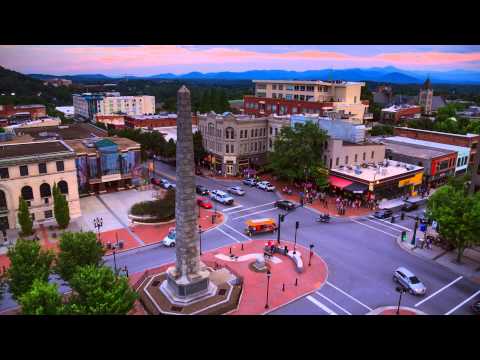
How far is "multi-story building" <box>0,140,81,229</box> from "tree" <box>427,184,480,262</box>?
1338 inches

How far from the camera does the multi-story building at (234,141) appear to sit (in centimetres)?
5169

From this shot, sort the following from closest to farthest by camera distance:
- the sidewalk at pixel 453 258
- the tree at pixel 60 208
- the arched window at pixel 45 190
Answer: the sidewalk at pixel 453 258 → the tree at pixel 60 208 → the arched window at pixel 45 190

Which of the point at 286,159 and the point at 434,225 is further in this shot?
the point at 286,159

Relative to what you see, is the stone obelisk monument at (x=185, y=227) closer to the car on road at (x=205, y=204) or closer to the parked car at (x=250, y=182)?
the car on road at (x=205, y=204)

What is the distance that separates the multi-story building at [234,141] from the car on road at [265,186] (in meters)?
6.91

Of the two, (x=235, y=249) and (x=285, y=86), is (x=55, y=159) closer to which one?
(x=235, y=249)

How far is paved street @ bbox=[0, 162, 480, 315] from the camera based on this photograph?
74.9 ft

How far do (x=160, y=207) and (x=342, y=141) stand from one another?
23634 mm

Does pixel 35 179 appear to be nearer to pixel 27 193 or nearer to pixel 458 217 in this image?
pixel 27 193

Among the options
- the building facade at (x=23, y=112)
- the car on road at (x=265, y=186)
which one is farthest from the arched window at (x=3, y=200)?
the building facade at (x=23, y=112)

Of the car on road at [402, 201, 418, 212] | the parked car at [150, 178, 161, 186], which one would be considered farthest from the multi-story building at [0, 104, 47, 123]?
the car on road at [402, 201, 418, 212]

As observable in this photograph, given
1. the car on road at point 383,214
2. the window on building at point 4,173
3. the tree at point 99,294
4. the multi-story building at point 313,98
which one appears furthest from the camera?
the multi-story building at point 313,98
